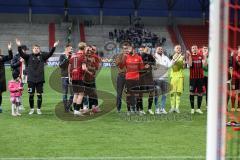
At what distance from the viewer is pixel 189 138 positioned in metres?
8.72

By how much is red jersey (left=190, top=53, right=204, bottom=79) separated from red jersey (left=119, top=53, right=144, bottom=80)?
4.53 ft

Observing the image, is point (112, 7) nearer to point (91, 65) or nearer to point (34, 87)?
point (91, 65)

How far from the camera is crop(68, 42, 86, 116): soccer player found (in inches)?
450

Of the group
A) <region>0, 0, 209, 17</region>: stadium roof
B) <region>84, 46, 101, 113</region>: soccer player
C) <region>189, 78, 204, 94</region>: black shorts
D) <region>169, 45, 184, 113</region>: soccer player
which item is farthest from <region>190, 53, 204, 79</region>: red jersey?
<region>0, 0, 209, 17</region>: stadium roof

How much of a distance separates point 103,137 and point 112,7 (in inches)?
1474

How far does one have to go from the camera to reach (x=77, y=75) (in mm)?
11492

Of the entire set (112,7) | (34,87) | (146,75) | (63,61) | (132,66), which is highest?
(112,7)

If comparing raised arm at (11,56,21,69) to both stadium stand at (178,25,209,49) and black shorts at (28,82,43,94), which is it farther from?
stadium stand at (178,25,209,49)

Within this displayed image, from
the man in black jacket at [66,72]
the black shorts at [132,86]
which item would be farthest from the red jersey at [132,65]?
the man in black jacket at [66,72]

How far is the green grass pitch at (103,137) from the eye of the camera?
7.32m

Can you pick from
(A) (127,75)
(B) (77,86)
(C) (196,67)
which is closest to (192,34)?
(C) (196,67)

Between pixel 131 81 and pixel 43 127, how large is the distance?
263 centimetres

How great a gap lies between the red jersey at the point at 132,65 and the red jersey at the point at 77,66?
1080 millimetres

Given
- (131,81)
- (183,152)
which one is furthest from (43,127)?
(183,152)
